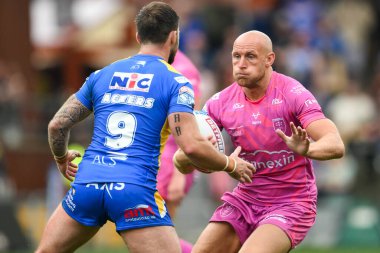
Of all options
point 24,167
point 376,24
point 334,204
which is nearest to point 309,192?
point 334,204

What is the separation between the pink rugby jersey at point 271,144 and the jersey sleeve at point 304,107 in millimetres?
11

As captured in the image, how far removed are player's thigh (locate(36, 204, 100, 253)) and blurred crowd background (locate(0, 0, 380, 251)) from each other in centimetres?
798

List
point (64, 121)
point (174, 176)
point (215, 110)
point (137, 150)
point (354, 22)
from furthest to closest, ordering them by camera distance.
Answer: point (354, 22), point (174, 176), point (215, 110), point (64, 121), point (137, 150)

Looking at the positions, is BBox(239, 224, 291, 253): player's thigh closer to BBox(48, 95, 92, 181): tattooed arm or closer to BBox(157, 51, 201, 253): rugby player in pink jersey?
BBox(48, 95, 92, 181): tattooed arm

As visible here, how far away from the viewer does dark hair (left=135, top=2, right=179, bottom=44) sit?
26.6 ft

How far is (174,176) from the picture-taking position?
10469 mm

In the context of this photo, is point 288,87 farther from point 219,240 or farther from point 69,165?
point 69,165

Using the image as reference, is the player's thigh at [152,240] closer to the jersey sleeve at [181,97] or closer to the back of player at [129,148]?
the back of player at [129,148]

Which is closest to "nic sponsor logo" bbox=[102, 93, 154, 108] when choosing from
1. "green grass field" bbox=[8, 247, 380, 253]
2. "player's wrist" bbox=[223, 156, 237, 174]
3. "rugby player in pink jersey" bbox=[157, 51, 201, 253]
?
"player's wrist" bbox=[223, 156, 237, 174]

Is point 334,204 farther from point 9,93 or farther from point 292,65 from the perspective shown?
point 9,93

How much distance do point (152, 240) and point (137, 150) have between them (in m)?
0.68

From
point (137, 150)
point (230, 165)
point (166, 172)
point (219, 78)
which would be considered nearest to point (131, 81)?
point (137, 150)

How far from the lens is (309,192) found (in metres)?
8.84

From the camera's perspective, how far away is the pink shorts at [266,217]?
854 centimetres
